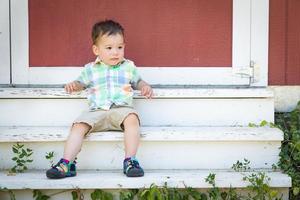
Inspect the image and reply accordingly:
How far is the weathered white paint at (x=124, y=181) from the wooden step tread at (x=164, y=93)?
1.88 ft

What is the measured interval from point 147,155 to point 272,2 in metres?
1.51

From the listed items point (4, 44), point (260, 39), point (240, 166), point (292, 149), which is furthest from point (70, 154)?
point (260, 39)

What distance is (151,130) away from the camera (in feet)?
10.8

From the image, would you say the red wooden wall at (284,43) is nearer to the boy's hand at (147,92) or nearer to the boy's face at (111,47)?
the boy's hand at (147,92)

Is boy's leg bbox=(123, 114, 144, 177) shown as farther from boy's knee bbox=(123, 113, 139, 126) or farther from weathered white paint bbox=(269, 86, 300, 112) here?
weathered white paint bbox=(269, 86, 300, 112)

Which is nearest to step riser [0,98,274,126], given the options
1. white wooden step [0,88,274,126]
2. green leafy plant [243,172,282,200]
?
white wooden step [0,88,274,126]

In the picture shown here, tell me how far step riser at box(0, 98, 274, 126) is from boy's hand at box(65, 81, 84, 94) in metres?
0.08

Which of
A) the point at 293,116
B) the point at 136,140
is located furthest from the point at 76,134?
the point at 293,116

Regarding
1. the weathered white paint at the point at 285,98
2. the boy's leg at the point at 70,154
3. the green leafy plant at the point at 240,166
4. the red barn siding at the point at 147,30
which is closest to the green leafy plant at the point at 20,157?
the boy's leg at the point at 70,154

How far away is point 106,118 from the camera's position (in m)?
3.34

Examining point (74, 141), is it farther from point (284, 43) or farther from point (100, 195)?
point (284, 43)

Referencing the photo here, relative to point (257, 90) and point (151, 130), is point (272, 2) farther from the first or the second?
point (151, 130)

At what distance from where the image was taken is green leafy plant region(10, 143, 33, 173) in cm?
317

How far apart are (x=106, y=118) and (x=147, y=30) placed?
859 millimetres
